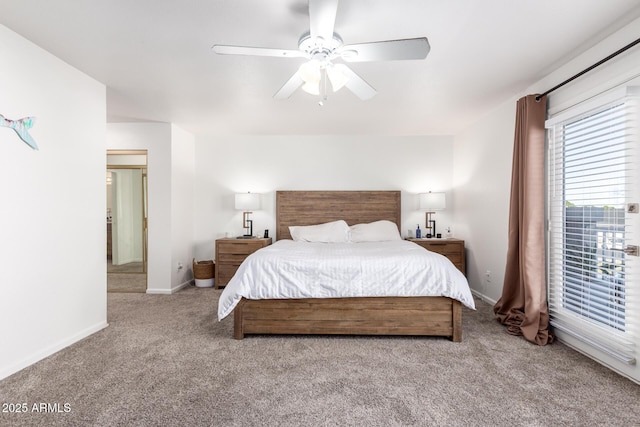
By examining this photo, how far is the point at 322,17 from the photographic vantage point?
1637 millimetres

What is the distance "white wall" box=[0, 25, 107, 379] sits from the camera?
221 cm

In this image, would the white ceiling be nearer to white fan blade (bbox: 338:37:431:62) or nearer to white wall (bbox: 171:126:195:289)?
white fan blade (bbox: 338:37:431:62)

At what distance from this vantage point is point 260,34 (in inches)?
85.4

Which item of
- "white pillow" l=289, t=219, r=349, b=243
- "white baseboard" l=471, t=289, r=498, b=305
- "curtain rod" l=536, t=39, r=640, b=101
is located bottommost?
"white baseboard" l=471, t=289, r=498, b=305

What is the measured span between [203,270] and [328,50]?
150 inches

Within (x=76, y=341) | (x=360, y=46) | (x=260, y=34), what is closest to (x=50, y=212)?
(x=76, y=341)

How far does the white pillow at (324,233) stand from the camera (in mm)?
4477

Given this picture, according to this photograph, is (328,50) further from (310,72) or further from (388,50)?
(388,50)

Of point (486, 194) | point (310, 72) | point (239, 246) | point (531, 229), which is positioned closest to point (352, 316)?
point (531, 229)

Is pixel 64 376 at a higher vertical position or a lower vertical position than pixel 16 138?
lower

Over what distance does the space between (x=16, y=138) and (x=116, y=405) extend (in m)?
2.00

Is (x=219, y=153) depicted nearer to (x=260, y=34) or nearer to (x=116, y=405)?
(x=260, y=34)

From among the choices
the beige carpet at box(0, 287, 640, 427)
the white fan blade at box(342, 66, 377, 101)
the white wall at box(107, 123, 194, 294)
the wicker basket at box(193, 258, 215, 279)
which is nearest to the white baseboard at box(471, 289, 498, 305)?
the beige carpet at box(0, 287, 640, 427)

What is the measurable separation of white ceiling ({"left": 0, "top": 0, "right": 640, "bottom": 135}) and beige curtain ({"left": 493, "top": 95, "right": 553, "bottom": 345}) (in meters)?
0.44
